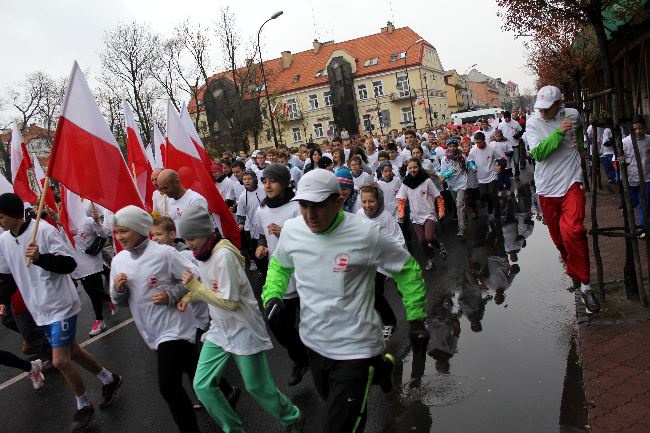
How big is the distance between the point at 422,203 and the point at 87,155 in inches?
197

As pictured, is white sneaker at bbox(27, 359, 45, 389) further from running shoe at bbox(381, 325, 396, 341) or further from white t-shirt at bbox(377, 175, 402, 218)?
white t-shirt at bbox(377, 175, 402, 218)

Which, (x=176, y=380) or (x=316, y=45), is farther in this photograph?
(x=316, y=45)

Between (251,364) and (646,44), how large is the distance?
12.1m

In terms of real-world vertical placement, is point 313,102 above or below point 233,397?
above

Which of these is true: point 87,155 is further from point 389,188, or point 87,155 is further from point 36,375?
point 389,188

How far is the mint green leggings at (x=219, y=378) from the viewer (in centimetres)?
384

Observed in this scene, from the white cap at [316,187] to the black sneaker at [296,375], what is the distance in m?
2.54

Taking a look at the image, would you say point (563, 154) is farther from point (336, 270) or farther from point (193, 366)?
point (193, 366)

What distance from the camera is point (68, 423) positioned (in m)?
5.27

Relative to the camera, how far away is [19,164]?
8031 millimetres

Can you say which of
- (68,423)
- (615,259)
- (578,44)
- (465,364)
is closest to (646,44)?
(578,44)

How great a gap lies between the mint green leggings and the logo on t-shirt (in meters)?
1.19

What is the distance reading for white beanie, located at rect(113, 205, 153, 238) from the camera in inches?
162

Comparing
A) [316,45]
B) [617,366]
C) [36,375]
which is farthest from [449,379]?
[316,45]
